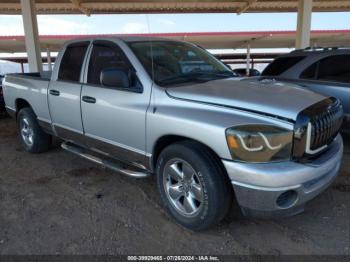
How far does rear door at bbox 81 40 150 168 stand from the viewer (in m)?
3.60

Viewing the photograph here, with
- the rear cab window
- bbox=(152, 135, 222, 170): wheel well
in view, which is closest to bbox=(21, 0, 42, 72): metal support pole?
the rear cab window

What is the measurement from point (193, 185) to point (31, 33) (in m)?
8.78

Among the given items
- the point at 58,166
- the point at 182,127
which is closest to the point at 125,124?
the point at 182,127

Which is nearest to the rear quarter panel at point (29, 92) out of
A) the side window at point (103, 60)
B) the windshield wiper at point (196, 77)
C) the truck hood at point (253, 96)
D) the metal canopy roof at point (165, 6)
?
the side window at point (103, 60)

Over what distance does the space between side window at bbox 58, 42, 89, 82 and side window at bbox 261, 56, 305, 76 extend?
3565 mm

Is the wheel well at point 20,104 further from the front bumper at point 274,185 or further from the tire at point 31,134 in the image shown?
the front bumper at point 274,185

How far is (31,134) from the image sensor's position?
5855 mm

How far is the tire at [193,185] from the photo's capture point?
294cm

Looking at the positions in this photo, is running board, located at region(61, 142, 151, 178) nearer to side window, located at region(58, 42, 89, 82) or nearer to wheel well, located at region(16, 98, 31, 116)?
side window, located at region(58, 42, 89, 82)

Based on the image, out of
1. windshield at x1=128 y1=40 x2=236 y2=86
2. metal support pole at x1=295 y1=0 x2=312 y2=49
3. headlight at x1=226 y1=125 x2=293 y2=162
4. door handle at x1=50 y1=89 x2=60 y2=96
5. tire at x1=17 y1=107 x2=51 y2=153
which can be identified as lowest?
tire at x1=17 y1=107 x2=51 y2=153

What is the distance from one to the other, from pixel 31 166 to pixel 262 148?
3992mm

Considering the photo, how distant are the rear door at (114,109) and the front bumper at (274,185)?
3.93ft

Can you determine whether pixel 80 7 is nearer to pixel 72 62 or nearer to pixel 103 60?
pixel 72 62

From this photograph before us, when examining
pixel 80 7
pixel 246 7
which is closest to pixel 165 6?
pixel 246 7
